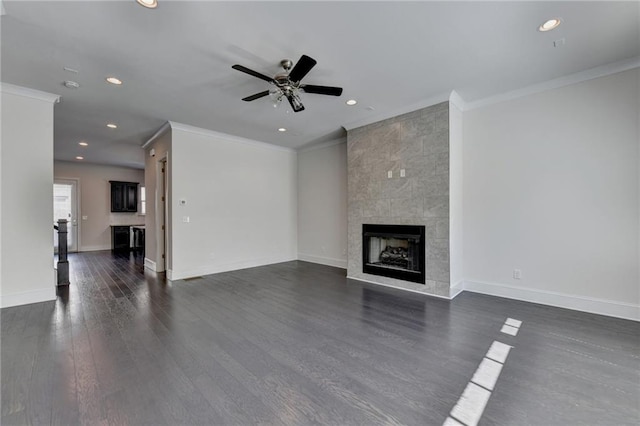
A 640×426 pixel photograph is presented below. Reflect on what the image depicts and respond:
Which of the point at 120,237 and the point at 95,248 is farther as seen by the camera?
the point at 120,237

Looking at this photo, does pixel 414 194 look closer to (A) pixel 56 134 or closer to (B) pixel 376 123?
(B) pixel 376 123

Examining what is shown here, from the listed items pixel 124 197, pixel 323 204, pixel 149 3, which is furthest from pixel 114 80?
pixel 124 197

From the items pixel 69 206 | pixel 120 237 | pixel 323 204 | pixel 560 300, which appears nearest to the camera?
pixel 560 300

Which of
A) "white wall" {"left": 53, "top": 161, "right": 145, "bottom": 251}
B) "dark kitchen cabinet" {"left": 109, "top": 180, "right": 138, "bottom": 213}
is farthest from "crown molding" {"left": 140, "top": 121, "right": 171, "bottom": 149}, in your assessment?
"white wall" {"left": 53, "top": 161, "right": 145, "bottom": 251}

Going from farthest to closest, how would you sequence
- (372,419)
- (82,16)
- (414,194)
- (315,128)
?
(315,128), (414,194), (82,16), (372,419)

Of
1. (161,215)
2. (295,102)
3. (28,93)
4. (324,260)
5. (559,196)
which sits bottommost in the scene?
(324,260)

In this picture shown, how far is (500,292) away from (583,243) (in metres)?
1.18

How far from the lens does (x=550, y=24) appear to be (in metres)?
2.46

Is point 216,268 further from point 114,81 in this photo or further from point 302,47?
point 302,47

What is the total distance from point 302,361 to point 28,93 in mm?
4939

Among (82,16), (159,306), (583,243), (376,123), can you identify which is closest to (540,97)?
(583,243)

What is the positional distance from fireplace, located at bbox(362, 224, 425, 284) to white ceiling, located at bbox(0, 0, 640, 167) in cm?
205

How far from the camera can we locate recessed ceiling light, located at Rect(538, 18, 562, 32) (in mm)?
2414

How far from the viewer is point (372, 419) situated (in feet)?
5.41
